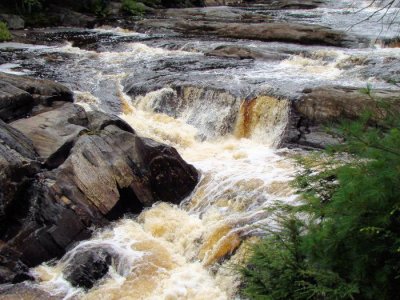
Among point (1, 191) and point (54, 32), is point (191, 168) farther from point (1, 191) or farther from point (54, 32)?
point (54, 32)

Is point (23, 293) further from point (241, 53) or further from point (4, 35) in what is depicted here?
point (4, 35)

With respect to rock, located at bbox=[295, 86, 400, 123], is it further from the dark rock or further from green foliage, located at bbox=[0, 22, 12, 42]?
green foliage, located at bbox=[0, 22, 12, 42]

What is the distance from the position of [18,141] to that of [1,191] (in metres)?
1.34

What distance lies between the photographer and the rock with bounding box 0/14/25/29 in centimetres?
2506

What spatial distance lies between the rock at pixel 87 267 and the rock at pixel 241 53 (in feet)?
38.5

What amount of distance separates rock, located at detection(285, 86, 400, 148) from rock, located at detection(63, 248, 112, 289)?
602 centimetres

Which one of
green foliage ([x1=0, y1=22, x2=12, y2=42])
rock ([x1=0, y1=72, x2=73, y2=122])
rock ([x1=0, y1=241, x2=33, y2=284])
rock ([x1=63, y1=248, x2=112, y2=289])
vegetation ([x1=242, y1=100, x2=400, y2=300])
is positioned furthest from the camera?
green foliage ([x1=0, y1=22, x2=12, y2=42])

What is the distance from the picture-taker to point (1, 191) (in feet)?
25.7

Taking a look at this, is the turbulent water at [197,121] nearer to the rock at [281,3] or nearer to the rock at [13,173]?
the rock at [13,173]

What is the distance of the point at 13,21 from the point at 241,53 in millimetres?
14349

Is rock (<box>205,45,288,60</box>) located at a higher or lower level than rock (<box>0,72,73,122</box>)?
higher

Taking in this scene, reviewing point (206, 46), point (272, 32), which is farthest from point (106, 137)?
point (272, 32)

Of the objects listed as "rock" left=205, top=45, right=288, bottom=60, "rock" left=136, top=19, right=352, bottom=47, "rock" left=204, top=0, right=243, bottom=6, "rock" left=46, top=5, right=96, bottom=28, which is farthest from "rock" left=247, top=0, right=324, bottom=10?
"rock" left=205, top=45, right=288, bottom=60

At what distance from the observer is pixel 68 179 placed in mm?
8688
